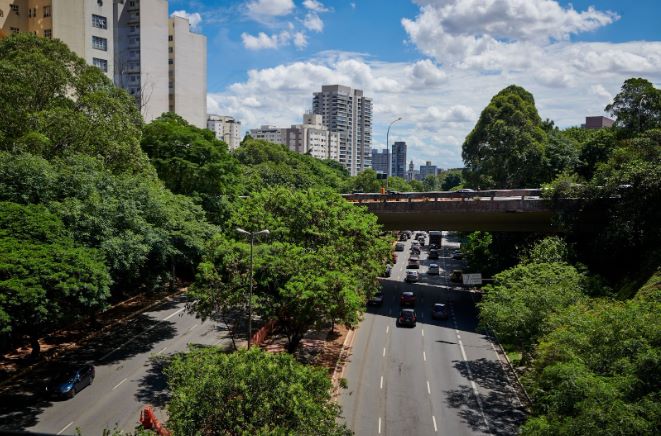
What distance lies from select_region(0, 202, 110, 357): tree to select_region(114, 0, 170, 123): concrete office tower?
61.0m

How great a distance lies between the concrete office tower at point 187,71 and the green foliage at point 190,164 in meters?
43.9

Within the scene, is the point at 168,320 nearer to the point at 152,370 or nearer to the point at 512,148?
the point at 152,370

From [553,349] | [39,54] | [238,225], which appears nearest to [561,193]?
[553,349]

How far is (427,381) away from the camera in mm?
29766

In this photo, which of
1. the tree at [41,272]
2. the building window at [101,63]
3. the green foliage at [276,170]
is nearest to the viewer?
the tree at [41,272]

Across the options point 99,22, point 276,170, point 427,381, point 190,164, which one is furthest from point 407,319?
point 99,22

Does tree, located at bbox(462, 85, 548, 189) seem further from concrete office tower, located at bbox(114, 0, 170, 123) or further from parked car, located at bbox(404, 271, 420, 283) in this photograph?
concrete office tower, located at bbox(114, 0, 170, 123)

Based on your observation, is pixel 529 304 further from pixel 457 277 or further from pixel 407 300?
pixel 457 277

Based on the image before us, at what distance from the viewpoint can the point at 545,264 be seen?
34.4 metres

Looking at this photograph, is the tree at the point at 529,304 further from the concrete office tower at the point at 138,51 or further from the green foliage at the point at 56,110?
the concrete office tower at the point at 138,51

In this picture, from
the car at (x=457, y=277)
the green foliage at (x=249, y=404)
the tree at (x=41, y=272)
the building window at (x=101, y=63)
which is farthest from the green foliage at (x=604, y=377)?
the building window at (x=101, y=63)

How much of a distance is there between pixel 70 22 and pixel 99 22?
13.3 feet

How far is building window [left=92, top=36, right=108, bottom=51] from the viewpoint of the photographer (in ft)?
246

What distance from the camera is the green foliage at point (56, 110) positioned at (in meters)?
35.5
